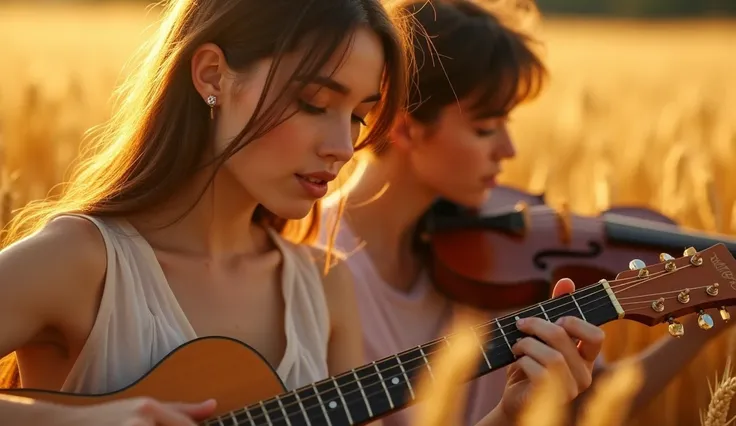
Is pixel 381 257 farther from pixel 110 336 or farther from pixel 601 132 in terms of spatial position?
pixel 601 132

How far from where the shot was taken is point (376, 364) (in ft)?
6.82

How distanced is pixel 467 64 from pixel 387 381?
127 cm

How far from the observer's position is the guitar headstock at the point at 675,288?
218cm

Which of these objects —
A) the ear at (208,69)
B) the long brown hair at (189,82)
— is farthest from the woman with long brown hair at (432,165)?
the ear at (208,69)

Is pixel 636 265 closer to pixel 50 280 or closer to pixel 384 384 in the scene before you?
pixel 384 384

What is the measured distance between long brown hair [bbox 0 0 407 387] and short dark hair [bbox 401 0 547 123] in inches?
28.1

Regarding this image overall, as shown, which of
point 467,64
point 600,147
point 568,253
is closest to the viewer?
point 467,64

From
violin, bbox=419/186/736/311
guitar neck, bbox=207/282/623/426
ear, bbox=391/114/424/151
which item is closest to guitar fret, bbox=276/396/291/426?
guitar neck, bbox=207/282/623/426

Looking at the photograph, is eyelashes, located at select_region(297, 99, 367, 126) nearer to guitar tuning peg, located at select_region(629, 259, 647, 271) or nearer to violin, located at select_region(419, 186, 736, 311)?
guitar tuning peg, located at select_region(629, 259, 647, 271)

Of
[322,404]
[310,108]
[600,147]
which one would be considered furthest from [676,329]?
[600,147]

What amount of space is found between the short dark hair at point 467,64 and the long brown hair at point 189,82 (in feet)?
2.34

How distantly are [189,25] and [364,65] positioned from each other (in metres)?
0.36

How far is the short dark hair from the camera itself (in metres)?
3.09

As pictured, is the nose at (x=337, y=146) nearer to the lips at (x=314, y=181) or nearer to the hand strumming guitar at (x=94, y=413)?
the lips at (x=314, y=181)
